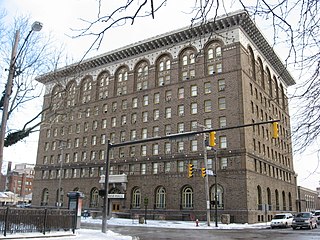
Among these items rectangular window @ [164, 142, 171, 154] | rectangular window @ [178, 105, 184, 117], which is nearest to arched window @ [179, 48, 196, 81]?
rectangular window @ [178, 105, 184, 117]

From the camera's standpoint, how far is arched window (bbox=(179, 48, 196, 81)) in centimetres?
5394

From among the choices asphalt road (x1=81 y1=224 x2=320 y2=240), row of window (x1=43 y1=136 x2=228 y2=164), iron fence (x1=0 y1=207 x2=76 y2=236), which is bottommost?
asphalt road (x1=81 y1=224 x2=320 y2=240)

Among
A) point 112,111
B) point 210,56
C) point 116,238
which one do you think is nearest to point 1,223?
point 116,238

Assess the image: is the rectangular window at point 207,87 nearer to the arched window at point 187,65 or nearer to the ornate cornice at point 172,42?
the arched window at point 187,65

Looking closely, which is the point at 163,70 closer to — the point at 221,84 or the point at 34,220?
the point at 221,84

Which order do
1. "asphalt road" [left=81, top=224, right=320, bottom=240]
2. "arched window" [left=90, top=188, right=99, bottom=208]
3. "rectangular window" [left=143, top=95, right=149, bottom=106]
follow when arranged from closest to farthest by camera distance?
"asphalt road" [left=81, top=224, right=320, bottom=240]
"rectangular window" [left=143, top=95, right=149, bottom=106]
"arched window" [left=90, top=188, right=99, bottom=208]

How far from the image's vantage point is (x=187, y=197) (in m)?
49.1

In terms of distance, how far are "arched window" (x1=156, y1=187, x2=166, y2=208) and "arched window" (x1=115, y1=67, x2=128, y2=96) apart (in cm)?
1949

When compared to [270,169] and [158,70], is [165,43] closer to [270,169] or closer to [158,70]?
[158,70]

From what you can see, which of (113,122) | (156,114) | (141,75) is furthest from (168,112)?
(113,122)

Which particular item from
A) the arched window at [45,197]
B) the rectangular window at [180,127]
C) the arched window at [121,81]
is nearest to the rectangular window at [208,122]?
the rectangular window at [180,127]

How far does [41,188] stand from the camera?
69.1m

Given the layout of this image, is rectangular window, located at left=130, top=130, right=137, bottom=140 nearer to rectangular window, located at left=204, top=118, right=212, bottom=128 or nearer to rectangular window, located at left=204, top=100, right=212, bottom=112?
rectangular window, located at left=204, top=118, right=212, bottom=128

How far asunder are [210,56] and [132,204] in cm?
2630
